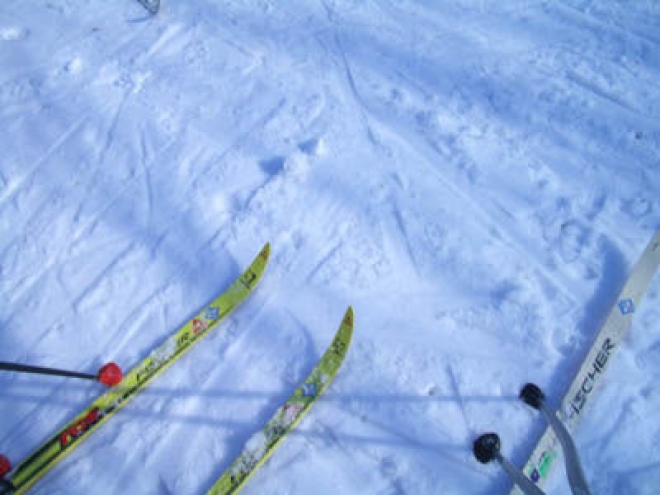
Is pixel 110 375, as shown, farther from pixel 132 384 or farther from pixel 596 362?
pixel 596 362

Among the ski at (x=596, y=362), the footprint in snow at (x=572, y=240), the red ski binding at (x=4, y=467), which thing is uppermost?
the footprint in snow at (x=572, y=240)

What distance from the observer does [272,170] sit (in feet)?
14.5

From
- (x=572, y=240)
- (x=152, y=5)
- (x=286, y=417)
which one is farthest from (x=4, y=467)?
(x=152, y=5)

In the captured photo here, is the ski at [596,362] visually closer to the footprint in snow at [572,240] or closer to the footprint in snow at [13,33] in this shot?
the footprint in snow at [572,240]

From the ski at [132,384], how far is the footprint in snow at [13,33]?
5338 mm

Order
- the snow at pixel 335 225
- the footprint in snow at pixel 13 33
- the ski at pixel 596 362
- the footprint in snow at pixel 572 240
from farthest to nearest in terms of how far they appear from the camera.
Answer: the footprint in snow at pixel 13 33 < the footprint in snow at pixel 572 240 < the snow at pixel 335 225 < the ski at pixel 596 362

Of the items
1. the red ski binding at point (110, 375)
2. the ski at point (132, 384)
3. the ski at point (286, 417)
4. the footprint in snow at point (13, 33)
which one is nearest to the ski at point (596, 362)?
the ski at point (286, 417)

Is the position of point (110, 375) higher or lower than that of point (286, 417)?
lower

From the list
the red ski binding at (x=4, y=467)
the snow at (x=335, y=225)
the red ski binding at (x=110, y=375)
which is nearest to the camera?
the red ski binding at (x=4, y=467)

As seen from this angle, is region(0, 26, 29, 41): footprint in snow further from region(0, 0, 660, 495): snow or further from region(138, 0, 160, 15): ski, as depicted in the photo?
region(138, 0, 160, 15): ski

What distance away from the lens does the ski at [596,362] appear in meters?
2.77

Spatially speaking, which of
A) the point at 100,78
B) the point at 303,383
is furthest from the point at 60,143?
the point at 303,383

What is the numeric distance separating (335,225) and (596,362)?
93.2 inches

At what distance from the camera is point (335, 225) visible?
400 centimetres
